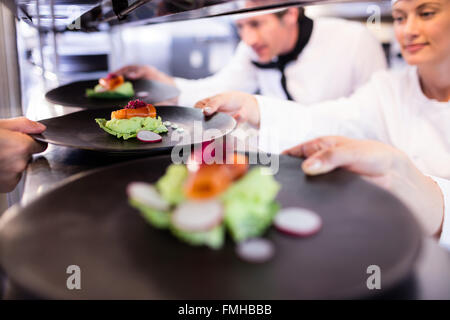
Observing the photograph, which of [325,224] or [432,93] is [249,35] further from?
[325,224]

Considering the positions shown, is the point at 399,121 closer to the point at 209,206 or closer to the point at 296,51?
the point at 296,51

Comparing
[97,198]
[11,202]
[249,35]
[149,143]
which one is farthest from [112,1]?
[249,35]

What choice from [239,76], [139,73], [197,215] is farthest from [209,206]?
[239,76]

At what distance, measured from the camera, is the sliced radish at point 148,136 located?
0.92 metres

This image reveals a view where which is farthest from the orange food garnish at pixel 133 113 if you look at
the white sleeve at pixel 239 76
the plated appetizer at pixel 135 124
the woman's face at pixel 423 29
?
the white sleeve at pixel 239 76

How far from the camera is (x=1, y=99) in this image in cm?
136

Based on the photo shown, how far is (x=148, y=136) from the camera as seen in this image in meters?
0.94

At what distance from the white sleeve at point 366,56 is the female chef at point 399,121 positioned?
2.60 feet

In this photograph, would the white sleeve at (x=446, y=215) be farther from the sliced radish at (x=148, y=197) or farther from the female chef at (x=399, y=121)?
the sliced radish at (x=148, y=197)

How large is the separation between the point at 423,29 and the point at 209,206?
1.13 m

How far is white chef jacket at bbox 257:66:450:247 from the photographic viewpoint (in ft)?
4.53

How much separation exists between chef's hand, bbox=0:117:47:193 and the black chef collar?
1.79 meters

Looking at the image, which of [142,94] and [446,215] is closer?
[446,215]

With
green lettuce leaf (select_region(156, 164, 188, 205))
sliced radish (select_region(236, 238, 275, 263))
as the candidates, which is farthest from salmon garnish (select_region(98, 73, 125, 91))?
sliced radish (select_region(236, 238, 275, 263))
